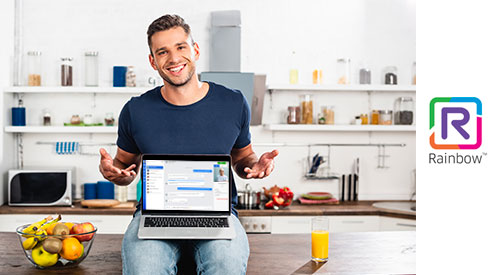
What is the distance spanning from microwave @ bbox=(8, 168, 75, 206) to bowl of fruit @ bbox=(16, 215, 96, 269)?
2086 mm

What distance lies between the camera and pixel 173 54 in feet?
6.44

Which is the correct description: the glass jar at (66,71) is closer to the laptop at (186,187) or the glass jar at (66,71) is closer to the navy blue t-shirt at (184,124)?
the navy blue t-shirt at (184,124)

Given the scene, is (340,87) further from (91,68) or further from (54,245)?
(54,245)

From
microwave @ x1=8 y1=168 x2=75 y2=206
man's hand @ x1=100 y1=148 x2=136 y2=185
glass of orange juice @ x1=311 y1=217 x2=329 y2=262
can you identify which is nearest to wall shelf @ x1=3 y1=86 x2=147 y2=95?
microwave @ x1=8 y1=168 x2=75 y2=206

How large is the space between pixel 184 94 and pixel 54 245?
708mm

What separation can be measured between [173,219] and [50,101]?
271 cm

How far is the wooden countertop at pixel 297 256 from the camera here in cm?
176

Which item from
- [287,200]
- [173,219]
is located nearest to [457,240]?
[173,219]

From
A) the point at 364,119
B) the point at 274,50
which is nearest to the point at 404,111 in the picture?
the point at 364,119

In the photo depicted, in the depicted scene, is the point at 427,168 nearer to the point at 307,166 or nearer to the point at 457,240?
the point at 457,240

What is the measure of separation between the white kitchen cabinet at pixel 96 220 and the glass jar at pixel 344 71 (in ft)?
6.37

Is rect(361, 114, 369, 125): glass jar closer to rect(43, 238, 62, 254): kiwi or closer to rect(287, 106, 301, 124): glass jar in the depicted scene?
rect(287, 106, 301, 124): glass jar

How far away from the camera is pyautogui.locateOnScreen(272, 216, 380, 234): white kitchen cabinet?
3.70 metres

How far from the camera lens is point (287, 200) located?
3783 mm
